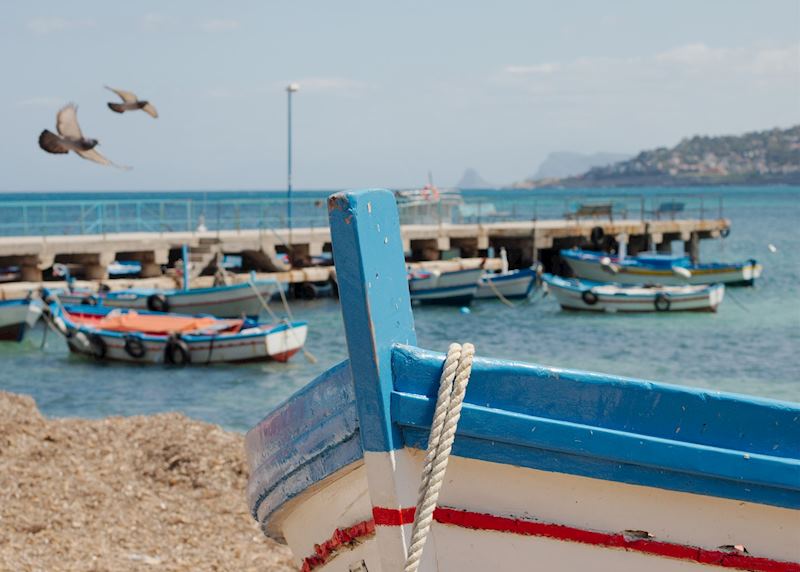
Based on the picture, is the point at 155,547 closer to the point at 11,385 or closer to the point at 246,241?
the point at 11,385

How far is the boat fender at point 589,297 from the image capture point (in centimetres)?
2695

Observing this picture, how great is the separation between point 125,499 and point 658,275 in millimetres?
25934

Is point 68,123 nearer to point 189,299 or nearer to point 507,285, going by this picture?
point 189,299

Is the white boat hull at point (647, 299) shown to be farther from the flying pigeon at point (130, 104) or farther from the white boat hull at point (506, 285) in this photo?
the flying pigeon at point (130, 104)

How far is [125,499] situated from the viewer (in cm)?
752

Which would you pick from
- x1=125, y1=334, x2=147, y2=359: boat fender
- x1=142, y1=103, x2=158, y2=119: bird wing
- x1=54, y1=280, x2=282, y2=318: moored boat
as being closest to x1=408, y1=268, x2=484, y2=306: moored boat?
x1=54, y1=280, x2=282, y2=318: moored boat

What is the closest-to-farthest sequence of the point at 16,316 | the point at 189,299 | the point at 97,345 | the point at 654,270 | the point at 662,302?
the point at 97,345 < the point at 16,316 < the point at 189,299 < the point at 662,302 < the point at 654,270

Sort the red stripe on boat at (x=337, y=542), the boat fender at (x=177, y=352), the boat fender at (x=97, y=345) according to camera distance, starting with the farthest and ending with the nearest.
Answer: the boat fender at (x=97, y=345) → the boat fender at (x=177, y=352) → the red stripe on boat at (x=337, y=542)

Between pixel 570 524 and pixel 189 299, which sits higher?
pixel 570 524

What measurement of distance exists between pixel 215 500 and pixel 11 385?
11.5 metres

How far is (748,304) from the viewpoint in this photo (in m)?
→ 30.9

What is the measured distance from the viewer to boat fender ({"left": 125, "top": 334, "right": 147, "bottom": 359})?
1912 centimetres

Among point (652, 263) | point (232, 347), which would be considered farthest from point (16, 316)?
point (652, 263)

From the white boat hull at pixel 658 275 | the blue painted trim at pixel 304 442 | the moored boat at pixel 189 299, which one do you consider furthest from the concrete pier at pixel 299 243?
the blue painted trim at pixel 304 442
